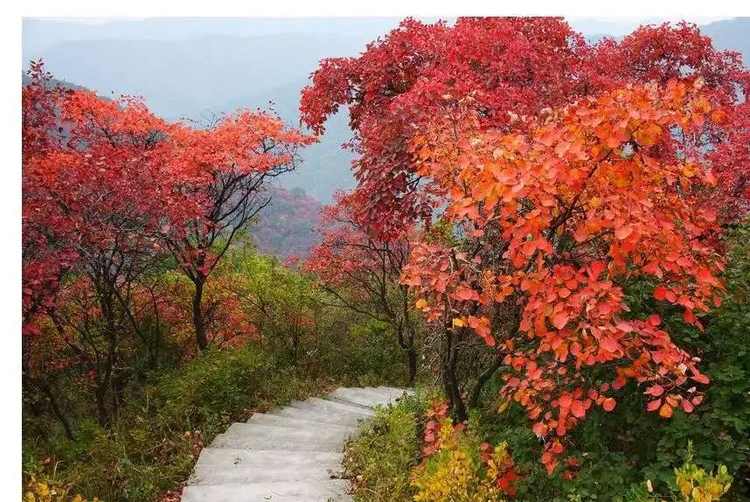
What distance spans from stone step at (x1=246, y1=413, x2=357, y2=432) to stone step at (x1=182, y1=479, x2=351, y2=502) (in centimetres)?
118

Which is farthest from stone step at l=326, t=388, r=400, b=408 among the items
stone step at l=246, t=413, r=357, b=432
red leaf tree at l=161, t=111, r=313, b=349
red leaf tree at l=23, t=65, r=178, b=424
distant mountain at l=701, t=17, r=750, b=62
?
distant mountain at l=701, t=17, r=750, b=62

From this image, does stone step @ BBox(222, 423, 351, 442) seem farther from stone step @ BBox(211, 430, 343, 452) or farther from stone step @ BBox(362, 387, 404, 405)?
stone step @ BBox(362, 387, 404, 405)

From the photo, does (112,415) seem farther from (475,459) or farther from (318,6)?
(318,6)

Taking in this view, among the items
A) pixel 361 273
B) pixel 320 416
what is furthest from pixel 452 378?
pixel 361 273

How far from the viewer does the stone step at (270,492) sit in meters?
3.52

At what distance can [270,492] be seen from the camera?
11.7 feet

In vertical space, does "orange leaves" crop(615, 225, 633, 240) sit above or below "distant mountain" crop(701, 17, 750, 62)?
below

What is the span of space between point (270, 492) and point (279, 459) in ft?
1.98

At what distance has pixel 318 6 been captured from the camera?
332 cm

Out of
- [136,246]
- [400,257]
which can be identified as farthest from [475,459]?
[400,257]

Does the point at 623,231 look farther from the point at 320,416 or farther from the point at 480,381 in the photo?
the point at 320,416

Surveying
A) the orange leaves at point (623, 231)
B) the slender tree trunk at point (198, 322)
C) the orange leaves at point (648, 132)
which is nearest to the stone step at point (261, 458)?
the slender tree trunk at point (198, 322)

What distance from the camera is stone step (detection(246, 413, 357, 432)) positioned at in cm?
495

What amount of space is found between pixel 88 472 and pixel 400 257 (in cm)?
474
